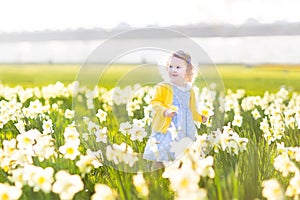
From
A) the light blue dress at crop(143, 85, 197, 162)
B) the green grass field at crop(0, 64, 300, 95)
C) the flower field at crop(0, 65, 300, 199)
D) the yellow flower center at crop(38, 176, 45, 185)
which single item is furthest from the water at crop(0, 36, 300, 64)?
the yellow flower center at crop(38, 176, 45, 185)

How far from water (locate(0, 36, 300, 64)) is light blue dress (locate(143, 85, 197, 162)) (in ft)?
16.2

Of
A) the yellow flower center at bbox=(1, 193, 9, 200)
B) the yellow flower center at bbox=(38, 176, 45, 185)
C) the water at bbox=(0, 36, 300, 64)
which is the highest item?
the water at bbox=(0, 36, 300, 64)

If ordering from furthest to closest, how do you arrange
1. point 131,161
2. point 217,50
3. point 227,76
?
point 227,76 < point 217,50 < point 131,161

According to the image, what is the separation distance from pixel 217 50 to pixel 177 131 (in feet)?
22.1

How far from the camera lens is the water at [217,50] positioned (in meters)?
8.30

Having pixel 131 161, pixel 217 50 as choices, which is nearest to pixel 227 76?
pixel 217 50

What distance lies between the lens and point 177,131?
2570 millimetres

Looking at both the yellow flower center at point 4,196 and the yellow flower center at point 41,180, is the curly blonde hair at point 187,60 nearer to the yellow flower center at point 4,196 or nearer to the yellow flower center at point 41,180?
the yellow flower center at point 41,180

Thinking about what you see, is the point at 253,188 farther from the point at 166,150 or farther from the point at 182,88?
the point at 182,88

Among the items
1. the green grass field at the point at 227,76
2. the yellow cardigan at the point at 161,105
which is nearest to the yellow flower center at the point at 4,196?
the yellow cardigan at the point at 161,105

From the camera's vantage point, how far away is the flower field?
5.57ft

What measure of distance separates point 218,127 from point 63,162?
2.66 feet

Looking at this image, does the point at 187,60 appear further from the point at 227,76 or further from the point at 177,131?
the point at 227,76

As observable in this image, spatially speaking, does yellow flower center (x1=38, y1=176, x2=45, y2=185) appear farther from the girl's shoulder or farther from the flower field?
the girl's shoulder
